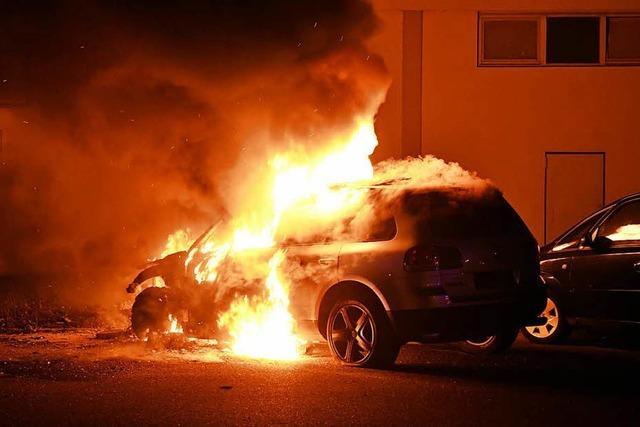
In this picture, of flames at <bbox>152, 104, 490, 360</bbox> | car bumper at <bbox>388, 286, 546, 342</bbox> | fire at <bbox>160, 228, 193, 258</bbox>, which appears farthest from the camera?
fire at <bbox>160, 228, 193, 258</bbox>

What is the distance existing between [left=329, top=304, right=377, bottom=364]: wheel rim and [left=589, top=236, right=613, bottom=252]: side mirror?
2.71 meters

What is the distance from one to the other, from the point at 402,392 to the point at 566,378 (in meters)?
1.66

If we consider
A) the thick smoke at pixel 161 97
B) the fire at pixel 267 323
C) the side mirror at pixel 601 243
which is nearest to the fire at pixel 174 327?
the fire at pixel 267 323

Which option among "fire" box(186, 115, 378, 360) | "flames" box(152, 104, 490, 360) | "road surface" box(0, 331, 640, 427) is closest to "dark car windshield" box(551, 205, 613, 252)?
"road surface" box(0, 331, 640, 427)

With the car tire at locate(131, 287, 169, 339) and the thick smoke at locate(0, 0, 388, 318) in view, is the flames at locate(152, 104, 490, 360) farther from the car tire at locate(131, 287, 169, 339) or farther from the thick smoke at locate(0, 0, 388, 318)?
the thick smoke at locate(0, 0, 388, 318)

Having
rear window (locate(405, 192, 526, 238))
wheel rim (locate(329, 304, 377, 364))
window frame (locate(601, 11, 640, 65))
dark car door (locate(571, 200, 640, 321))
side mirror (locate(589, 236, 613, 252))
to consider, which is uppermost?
window frame (locate(601, 11, 640, 65))

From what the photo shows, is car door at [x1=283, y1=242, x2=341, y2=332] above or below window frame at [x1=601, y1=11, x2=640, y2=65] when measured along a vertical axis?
below

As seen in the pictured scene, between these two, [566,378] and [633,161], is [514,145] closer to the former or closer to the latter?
[633,161]

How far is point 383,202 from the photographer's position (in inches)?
364

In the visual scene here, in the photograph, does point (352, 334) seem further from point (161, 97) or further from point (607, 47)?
point (607, 47)

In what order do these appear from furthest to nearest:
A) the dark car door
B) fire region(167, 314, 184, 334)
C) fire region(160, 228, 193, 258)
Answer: fire region(160, 228, 193, 258) → fire region(167, 314, 184, 334) → the dark car door

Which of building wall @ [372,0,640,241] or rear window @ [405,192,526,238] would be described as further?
building wall @ [372,0,640,241]

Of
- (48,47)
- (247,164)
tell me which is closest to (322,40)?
(247,164)

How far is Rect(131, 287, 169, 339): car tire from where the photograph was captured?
34.4 feet
